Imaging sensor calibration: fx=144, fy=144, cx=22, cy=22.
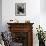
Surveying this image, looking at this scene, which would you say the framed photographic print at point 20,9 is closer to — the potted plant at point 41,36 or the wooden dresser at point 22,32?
the wooden dresser at point 22,32

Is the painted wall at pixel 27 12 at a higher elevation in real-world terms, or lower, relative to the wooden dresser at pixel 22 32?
higher

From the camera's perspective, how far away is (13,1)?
19.3 ft

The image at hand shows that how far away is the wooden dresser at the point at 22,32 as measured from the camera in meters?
5.64

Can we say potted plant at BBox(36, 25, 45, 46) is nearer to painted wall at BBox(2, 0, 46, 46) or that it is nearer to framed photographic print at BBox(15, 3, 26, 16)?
painted wall at BBox(2, 0, 46, 46)

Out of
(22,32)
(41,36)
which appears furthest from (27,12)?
(41,36)

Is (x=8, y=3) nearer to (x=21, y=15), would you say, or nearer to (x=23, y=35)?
(x=21, y=15)

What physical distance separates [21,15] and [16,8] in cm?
35

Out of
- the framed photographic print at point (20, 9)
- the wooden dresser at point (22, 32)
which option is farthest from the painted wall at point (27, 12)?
the wooden dresser at point (22, 32)

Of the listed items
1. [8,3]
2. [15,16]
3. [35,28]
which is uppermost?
[8,3]

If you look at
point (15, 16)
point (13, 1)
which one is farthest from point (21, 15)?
point (13, 1)

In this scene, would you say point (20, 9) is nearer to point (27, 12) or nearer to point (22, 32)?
point (27, 12)

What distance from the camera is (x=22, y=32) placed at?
18.7 ft

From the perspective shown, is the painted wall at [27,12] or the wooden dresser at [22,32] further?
the painted wall at [27,12]

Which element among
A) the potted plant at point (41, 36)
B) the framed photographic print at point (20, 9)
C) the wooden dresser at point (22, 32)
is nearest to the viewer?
the potted plant at point (41, 36)
